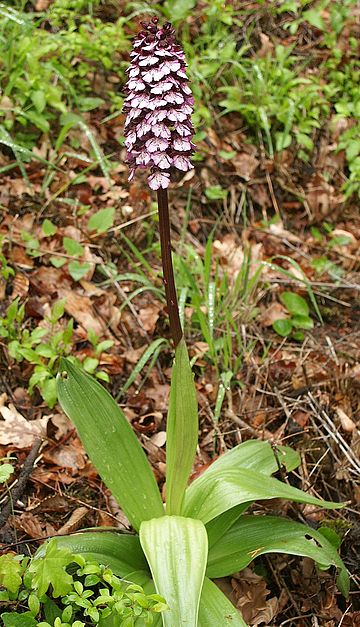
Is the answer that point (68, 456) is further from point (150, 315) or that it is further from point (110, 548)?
point (150, 315)

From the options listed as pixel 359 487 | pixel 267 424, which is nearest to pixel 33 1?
pixel 267 424

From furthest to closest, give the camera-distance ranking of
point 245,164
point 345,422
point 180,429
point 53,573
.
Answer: point 245,164 < point 345,422 < point 180,429 < point 53,573

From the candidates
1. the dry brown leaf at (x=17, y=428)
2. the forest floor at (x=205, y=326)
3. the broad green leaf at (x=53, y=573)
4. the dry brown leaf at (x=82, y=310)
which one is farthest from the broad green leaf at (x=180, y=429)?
the dry brown leaf at (x=82, y=310)

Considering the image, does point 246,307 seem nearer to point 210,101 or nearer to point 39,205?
point 39,205

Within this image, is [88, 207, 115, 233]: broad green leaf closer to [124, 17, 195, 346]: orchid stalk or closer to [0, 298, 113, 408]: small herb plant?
[0, 298, 113, 408]: small herb plant

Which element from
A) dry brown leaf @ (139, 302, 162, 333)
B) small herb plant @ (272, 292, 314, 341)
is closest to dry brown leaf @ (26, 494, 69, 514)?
dry brown leaf @ (139, 302, 162, 333)

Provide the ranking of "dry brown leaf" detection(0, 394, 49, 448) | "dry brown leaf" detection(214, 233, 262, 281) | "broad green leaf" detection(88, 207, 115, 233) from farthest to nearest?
"dry brown leaf" detection(214, 233, 262, 281)
"broad green leaf" detection(88, 207, 115, 233)
"dry brown leaf" detection(0, 394, 49, 448)

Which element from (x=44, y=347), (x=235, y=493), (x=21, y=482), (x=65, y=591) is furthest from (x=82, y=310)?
(x=65, y=591)
